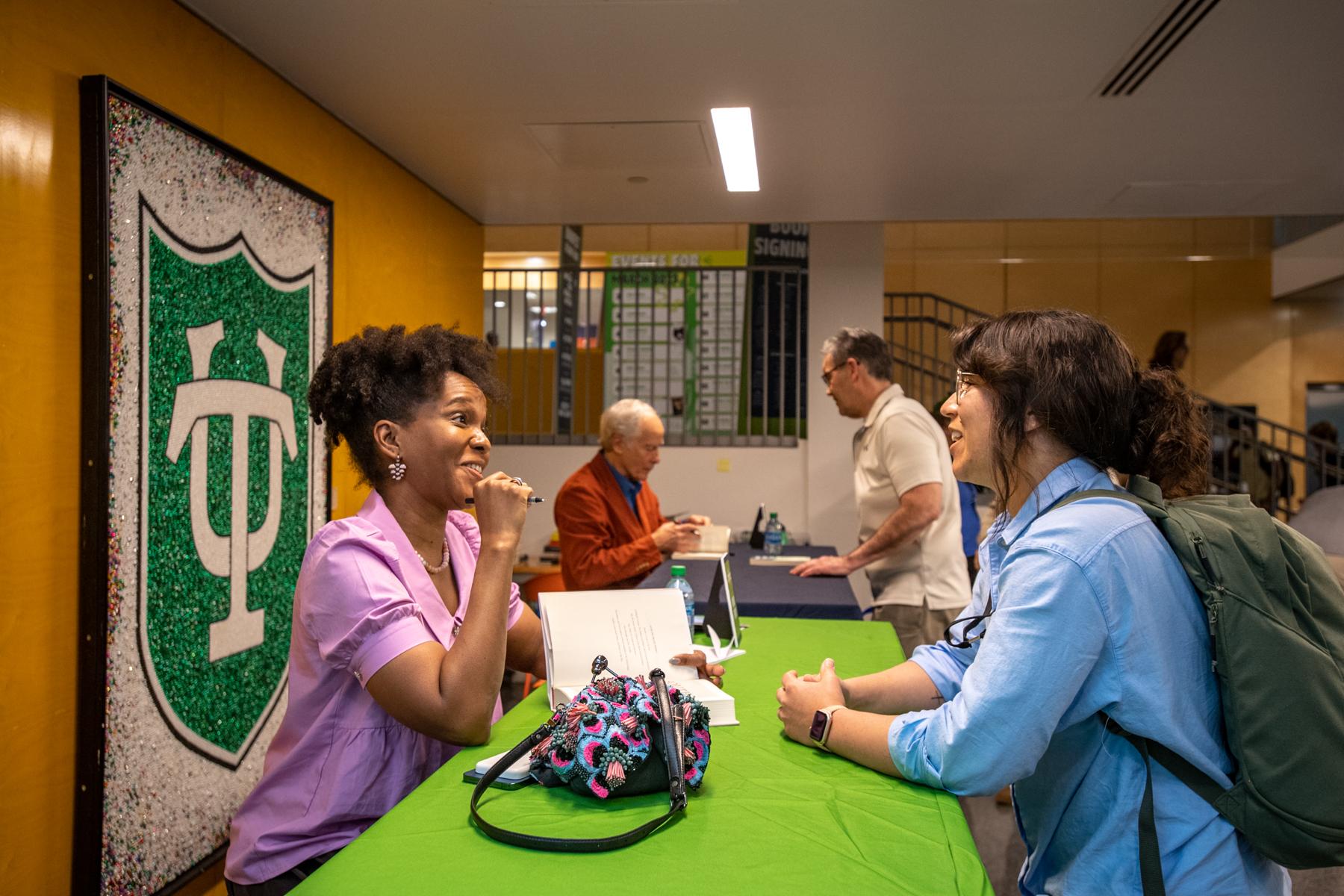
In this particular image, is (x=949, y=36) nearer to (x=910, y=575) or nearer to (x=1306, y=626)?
(x=910, y=575)

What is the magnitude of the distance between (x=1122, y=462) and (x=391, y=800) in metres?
1.30

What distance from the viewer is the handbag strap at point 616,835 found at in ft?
3.66

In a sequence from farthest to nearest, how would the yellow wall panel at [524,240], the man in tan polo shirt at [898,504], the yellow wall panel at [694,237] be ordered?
the yellow wall panel at [694,237] → the yellow wall panel at [524,240] → the man in tan polo shirt at [898,504]

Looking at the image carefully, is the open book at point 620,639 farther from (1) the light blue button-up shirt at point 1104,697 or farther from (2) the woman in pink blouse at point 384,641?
(1) the light blue button-up shirt at point 1104,697

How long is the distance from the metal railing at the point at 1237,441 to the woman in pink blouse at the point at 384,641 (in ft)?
19.6

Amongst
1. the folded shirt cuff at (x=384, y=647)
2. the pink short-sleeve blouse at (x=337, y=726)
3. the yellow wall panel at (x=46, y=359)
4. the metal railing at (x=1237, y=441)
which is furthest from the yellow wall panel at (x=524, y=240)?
the folded shirt cuff at (x=384, y=647)

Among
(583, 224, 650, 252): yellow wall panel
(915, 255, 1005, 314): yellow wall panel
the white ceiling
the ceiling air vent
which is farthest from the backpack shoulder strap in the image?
(915, 255, 1005, 314): yellow wall panel

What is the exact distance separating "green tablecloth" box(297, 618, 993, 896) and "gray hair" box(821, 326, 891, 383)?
2.70 metres

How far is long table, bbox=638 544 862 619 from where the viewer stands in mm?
2954

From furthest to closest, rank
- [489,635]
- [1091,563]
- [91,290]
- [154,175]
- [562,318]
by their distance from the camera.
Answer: [562,318] → [154,175] → [91,290] → [489,635] → [1091,563]

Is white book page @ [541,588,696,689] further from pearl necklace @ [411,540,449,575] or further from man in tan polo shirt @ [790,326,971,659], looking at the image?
man in tan polo shirt @ [790,326,971,659]

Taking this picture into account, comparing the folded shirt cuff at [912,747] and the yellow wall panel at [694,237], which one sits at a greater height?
the yellow wall panel at [694,237]

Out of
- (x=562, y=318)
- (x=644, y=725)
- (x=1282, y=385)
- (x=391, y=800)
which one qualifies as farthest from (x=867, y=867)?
(x=1282, y=385)

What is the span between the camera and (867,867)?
43.7 inches
